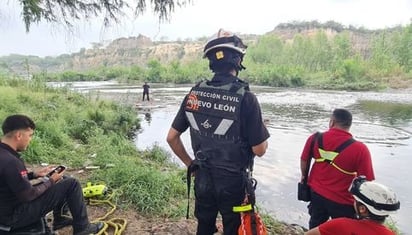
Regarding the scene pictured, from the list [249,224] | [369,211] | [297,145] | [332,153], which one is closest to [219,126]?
[249,224]

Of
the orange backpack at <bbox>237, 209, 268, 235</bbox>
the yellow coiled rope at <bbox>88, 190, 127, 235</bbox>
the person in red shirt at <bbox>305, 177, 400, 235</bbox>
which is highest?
the person in red shirt at <bbox>305, 177, 400, 235</bbox>

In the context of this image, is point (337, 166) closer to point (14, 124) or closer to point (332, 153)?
point (332, 153)

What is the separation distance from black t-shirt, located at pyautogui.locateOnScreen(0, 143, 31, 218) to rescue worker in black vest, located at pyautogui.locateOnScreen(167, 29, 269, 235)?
4.46 feet

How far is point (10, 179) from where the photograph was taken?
112 inches

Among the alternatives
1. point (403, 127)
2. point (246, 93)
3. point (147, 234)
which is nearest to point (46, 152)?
point (147, 234)

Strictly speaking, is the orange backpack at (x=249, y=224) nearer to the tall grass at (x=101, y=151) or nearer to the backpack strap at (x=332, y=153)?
the backpack strap at (x=332, y=153)

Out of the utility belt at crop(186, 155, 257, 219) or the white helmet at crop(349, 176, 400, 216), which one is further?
the utility belt at crop(186, 155, 257, 219)

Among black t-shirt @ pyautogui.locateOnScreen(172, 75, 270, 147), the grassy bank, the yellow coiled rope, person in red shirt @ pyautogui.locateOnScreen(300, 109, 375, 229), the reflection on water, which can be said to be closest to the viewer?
black t-shirt @ pyautogui.locateOnScreen(172, 75, 270, 147)

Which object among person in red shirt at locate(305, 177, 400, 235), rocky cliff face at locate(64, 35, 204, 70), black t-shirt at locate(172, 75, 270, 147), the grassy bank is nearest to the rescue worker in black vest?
black t-shirt at locate(172, 75, 270, 147)

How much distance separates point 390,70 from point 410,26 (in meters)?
9.05

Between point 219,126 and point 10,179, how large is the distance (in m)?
1.66

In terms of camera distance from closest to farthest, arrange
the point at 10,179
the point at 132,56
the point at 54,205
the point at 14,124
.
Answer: the point at 10,179 → the point at 14,124 → the point at 54,205 → the point at 132,56

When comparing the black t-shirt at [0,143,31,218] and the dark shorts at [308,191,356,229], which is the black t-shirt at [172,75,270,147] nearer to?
the dark shorts at [308,191,356,229]

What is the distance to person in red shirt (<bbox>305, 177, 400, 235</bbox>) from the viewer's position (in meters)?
2.22
